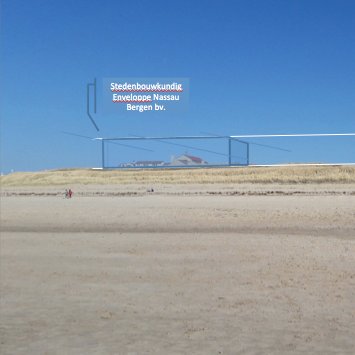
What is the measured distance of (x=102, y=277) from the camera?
10.9 m

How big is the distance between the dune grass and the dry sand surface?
1668mm

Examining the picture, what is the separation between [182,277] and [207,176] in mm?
14385

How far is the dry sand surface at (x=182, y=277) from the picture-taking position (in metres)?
7.23

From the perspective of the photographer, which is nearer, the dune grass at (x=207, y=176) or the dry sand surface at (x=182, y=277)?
the dry sand surface at (x=182, y=277)

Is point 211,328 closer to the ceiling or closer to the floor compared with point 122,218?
closer to the floor

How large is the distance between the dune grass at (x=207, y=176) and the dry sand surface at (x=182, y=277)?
1668 millimetres

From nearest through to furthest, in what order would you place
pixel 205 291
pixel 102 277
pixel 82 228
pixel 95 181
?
pixel 205 291
pixel 102 277
pixel 82 228
pixel 95 181

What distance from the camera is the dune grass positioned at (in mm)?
22328

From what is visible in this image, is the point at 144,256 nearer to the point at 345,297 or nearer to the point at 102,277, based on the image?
the point at 102,277

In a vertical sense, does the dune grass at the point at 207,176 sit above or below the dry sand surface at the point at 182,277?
above

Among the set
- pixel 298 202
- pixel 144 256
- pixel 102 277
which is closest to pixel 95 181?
pixel 298 202

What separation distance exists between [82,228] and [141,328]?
9657 mm

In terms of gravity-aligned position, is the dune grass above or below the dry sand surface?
above

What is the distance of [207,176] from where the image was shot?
24.9m
